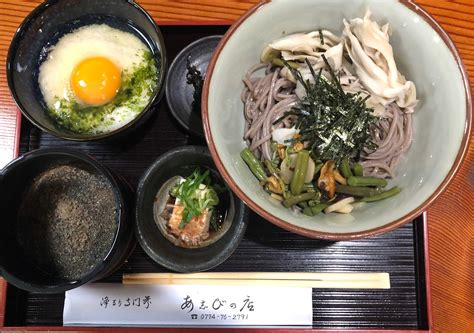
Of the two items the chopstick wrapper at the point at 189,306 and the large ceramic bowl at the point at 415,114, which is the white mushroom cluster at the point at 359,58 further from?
the chopstick wrapper at the point at 189,306

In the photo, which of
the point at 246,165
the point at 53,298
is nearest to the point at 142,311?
the point at 53,298

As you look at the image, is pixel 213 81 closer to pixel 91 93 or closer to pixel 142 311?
pixel 91 93

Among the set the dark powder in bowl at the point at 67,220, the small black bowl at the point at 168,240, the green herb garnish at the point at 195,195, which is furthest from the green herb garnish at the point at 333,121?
the dark powder in bowl at the point at 67,220

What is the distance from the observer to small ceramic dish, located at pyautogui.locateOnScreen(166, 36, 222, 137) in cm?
188

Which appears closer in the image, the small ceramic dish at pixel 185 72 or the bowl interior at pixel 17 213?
the bowl interior at pixel 17 213

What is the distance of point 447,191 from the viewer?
1.88 meters

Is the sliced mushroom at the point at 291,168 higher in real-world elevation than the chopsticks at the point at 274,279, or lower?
higher

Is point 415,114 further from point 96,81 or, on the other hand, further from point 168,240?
point 96,81

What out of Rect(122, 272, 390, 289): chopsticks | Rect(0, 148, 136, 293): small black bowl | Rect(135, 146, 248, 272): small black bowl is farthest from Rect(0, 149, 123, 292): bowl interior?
Rect(122, 272, 390, 289): chopsticks

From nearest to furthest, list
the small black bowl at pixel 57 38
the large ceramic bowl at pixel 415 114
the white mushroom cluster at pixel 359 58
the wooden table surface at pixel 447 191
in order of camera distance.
Answer: the large ceramic bowl at pixel 415 114 < the white mushroom cluster at pixel 359 58 < the small black bowl at pixel 57 38 < the wooden table surface at pixel 447 191

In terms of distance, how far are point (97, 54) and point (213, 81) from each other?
0.80 meters

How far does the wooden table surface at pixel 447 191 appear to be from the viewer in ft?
5.92

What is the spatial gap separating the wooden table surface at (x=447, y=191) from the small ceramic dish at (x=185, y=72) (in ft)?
0.43

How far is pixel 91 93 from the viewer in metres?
1.84
